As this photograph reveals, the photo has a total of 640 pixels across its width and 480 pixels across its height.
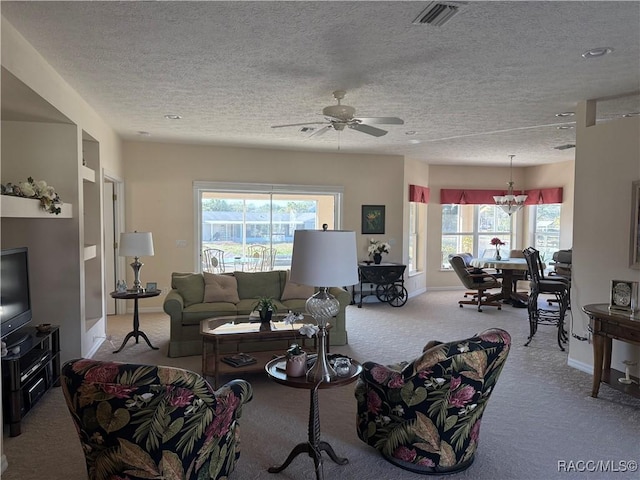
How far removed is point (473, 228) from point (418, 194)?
2.04 meters

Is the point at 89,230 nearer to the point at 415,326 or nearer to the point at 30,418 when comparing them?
the point at 30,418

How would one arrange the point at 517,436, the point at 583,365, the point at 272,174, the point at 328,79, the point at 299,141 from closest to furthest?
the point at 517,436, the point at 328,79, the point at 583,365, the point at 299,141, the point at 272,174

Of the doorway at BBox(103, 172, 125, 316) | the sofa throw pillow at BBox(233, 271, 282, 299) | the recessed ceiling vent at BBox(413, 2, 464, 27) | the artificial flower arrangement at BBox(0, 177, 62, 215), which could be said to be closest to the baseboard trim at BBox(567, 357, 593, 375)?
the sofa throw pillow at BBox(233, 271, 282, 299)

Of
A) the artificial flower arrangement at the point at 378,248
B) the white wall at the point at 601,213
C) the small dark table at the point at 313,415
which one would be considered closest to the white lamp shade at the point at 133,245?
the small dark table at the point at 313,415

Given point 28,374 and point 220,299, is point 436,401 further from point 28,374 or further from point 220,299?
point 220,299

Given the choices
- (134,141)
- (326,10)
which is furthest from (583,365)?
(134,141)

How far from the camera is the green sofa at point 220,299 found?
4.78 m

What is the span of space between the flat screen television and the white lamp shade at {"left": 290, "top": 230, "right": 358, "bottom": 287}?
229 centimetres

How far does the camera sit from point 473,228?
9852 millimetres

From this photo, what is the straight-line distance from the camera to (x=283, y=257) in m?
7.77

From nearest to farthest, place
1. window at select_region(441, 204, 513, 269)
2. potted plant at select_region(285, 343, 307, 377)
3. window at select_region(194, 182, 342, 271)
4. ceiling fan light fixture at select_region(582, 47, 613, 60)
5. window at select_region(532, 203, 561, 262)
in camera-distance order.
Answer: potted plant at select_region(285, 343, 307, 377) < ceiling fan light fixture at select_region(582, 47, 613, 60) < window at select_region(194, 182, 342, 271) < window at select_region(532, 203, 561, 262) < window at select_region(441, 204, 513, 269)

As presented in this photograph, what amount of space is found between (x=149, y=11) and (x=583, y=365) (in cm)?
479

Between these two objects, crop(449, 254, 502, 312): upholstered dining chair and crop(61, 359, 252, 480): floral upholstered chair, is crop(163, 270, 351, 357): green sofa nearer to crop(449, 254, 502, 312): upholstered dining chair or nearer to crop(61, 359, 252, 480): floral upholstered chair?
crop(61, 359, 252, 480): floral upholstered chair

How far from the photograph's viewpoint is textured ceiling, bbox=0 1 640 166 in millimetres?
2588
